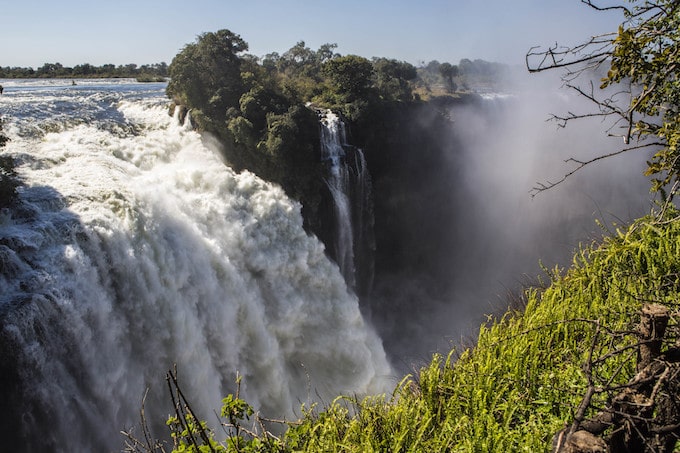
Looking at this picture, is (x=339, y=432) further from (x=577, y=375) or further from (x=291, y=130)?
(x=291, y=130)

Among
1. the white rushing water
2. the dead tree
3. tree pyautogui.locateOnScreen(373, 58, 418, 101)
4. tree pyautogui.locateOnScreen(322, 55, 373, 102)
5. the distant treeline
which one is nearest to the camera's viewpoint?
the dead tree

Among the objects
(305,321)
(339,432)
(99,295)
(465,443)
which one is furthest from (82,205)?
(465,443)

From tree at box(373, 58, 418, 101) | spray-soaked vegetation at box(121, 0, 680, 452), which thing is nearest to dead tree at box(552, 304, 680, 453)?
spray-soaked vegetation at box(121, 0, 680, 452)

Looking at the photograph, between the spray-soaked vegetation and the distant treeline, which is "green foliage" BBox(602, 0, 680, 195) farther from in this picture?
the distant treeline

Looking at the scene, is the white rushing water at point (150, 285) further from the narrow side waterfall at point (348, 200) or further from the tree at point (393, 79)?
the tree at point (393, 79)

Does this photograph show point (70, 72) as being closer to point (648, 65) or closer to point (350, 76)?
point (350, 76)
